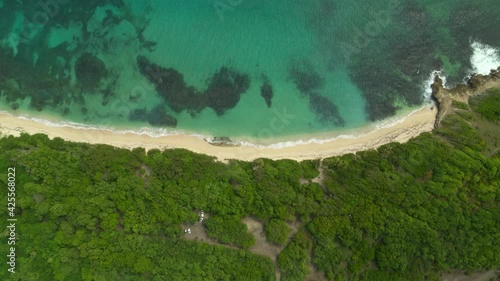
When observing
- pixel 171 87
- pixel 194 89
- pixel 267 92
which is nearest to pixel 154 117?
pixel 171 87

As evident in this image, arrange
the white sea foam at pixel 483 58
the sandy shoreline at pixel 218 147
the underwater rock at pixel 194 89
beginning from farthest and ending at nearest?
the white sea foam at pixel 483 58, the underwater rock at pixel 194 89, the sandy shoreline at pixel 218 147

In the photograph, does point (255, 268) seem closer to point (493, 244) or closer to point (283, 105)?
point (283, 105)

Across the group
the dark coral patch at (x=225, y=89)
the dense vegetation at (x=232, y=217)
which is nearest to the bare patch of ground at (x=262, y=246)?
the dense vegetation at (x=232, y=217)

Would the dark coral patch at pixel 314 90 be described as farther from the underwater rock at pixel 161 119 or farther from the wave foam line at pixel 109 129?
the underwater rock at pixel 161 119

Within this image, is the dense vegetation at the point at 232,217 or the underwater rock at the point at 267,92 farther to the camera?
the underwater rock at the point at 267,92

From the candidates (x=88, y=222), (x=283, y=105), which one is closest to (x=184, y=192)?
(x=88, y=222)

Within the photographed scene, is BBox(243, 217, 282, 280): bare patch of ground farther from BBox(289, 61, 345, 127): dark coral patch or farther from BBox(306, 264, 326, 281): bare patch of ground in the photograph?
BBox(289, 61, 345, 127): dark coral patch
